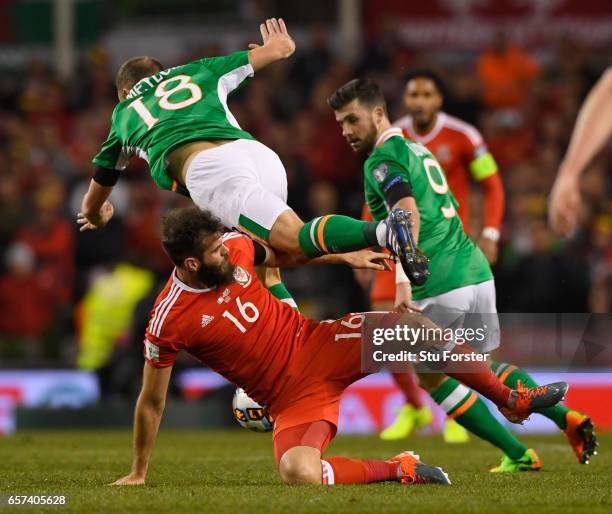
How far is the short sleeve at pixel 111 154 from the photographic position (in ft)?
25.3

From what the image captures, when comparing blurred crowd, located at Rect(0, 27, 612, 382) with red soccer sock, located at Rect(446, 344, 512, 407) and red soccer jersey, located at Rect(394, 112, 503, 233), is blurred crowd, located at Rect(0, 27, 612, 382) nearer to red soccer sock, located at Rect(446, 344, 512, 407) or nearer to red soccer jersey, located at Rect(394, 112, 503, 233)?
red soccer jersey, located at Rect(394, 112, 503, 233)

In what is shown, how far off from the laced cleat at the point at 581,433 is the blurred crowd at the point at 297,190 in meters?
4.67

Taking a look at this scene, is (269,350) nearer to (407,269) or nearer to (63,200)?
(407,269)

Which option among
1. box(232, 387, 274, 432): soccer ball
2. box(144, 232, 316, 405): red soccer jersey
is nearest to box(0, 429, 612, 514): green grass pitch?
box(232, 387, 274, 432): soccer ball

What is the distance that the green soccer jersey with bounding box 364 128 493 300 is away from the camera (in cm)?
782

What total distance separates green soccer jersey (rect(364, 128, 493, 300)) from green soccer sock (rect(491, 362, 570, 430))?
1.97 feet

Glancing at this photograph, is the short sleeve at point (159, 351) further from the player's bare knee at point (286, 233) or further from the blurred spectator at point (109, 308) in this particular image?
the blurred spectator at point (109, 308)

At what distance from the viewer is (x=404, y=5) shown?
18.6 meters

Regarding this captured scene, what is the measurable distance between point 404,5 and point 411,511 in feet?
45.6

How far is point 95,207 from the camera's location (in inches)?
311

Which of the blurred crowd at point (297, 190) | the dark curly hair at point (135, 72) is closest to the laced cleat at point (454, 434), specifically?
the blurred crowd at point (297, 190)

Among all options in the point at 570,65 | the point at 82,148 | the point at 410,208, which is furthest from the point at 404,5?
the point at 410,208

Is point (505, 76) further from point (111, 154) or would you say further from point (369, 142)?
point (111, 154)

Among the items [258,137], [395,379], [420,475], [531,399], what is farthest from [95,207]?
[258,137]
